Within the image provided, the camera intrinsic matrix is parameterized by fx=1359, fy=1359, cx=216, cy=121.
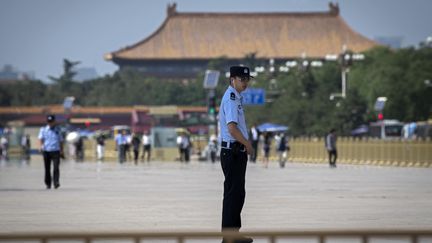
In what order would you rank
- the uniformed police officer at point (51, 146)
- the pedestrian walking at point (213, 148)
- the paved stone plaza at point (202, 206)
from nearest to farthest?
the paved stone plaza at point (202, 206)
the uniformed police officer at point (51, 146)
the pedestrian walking at point (213, 148)

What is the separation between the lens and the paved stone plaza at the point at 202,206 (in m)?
14.7

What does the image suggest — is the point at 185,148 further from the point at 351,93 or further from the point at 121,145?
the point at 351,93

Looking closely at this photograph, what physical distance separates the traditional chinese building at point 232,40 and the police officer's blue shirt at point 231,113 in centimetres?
14292

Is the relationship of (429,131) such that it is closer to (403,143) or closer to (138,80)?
(403,143)

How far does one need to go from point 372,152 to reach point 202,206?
3028 centimetres

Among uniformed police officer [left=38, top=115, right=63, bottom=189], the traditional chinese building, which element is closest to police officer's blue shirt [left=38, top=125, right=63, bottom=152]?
uniformed police officer [left=38, top=115, right=63, bottom=189]

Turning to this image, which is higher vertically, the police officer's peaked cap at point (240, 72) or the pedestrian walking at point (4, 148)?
the pedestrian walking at point (4, 148)

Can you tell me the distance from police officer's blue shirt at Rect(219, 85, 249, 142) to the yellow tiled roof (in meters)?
144

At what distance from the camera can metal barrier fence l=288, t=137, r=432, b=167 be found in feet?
143

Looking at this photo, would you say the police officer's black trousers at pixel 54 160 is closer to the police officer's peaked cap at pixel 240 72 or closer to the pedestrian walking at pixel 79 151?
the police officer's peaked cap at pixel 240 72

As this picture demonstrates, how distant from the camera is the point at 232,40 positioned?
164 m

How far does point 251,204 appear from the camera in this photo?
61.5 feet

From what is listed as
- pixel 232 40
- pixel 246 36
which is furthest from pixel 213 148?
pixel 246 36

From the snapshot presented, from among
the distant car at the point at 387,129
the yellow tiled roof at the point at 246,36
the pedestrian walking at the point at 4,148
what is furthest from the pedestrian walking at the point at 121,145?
the yellow tiled roof at the point at 246,36
